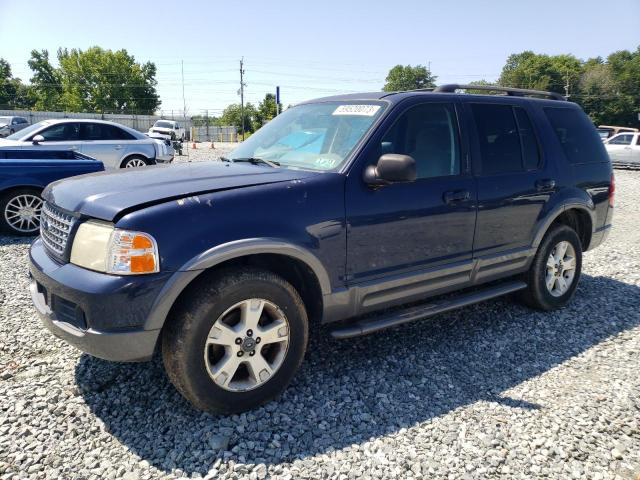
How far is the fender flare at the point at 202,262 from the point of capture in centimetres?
247

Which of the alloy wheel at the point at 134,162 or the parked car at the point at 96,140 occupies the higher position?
the parked car at the point at 96,140

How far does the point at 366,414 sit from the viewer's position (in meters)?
2.90

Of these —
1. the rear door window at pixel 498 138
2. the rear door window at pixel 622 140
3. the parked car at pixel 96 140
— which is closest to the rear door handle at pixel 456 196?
the rear door window at pixel 498 138

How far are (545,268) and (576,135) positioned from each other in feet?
4.57

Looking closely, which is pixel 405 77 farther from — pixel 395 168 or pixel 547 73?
pixel 395 168

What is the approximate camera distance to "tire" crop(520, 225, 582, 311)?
14.6ft

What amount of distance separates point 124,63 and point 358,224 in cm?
9092

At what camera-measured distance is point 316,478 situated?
7.81 ft

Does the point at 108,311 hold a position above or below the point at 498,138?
below

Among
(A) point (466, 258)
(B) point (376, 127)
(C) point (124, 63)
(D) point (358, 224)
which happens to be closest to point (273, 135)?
(B) point (376, 127)

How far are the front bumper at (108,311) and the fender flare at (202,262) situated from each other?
3cm

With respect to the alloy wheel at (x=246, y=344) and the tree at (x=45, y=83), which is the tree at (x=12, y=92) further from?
the alloy wheel at (x=246, y=344)

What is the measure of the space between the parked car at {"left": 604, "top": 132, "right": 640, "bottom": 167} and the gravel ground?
19.7 meters

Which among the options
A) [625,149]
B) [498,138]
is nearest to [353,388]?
[498,138]
